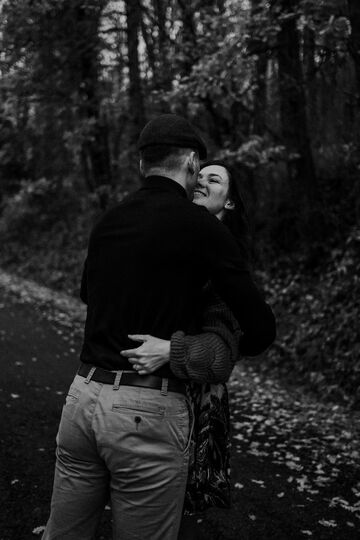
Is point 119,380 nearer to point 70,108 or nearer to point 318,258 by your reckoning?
Answer: point 318,258

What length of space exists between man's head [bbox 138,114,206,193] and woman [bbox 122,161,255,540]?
18.4 inches

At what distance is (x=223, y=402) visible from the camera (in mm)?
2574

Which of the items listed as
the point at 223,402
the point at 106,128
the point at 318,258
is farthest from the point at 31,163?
the point at 223,402

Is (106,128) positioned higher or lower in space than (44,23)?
lower

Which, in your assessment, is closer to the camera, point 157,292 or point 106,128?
point 157,292

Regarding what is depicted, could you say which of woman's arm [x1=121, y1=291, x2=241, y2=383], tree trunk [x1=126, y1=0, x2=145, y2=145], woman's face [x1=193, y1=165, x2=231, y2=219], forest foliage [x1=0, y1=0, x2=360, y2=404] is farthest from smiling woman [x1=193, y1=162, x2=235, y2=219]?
tree trunk [x1=126, y1=0, x2=145, y2=145]

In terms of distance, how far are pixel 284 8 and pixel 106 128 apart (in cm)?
1002

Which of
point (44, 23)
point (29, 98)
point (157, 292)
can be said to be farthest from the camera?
point (29, 98)

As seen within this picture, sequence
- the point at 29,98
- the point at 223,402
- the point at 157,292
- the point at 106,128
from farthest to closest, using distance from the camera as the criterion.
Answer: the point at 106,128, the point at 29,98, the point at 223,402, the point at 157,292

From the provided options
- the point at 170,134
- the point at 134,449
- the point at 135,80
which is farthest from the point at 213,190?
the point at 135,80

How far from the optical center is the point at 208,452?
8.09 feet

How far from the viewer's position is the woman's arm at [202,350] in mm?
2225

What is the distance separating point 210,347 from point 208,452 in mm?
444

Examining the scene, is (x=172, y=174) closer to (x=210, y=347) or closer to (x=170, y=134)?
(x=170, y=134)
